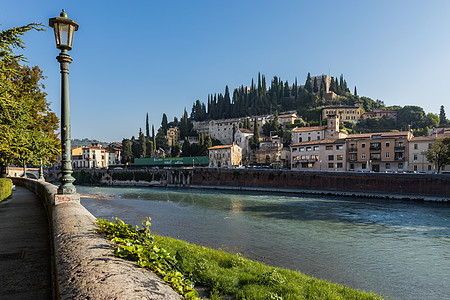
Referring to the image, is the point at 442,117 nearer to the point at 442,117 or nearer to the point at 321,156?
the point at 442,117

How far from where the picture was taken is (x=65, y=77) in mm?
8180

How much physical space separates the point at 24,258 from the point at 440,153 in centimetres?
6341

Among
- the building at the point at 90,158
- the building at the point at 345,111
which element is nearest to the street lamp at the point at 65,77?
the building at the point at 90,158

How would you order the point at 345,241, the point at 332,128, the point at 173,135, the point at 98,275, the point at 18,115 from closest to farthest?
the point at 98,275 < the point at 18,115 < the point at 345,241 < the point at 332,128 < the point at 173,135

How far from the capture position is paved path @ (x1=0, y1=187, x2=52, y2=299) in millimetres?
4316

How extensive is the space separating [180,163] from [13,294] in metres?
95.2

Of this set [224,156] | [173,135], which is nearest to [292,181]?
[224,156]

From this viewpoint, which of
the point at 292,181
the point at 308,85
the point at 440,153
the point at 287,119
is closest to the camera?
the point at 440,153

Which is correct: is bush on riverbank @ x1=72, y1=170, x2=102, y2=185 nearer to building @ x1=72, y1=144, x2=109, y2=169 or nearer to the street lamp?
building @ x1=72, y1=144, x2=109, y2=169

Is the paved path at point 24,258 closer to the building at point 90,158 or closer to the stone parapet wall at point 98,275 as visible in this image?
the stone parapet wall at point 98,275

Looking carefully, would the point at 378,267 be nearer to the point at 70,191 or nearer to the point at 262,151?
the point at 70,191

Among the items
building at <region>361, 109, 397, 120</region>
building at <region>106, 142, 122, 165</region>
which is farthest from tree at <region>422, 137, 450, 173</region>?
building at <region>106, 142, 122, 165</region>

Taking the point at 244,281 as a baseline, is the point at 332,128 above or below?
above

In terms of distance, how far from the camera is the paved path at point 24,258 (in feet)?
14.2
